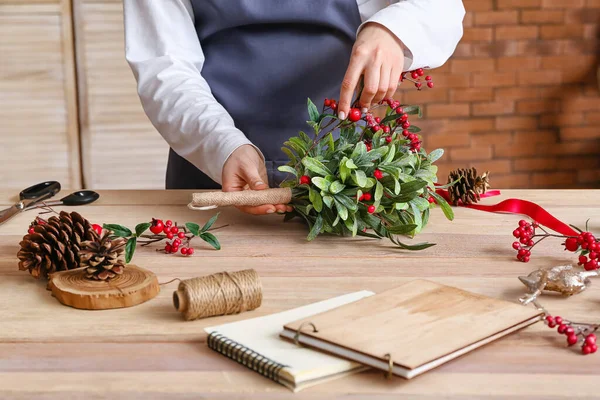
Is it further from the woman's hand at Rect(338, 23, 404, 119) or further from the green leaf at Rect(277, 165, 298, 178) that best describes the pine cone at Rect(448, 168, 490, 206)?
the green leaf at Rect(277, 165, 298, 178)

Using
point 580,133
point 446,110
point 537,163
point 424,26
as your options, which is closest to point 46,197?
point 424,26

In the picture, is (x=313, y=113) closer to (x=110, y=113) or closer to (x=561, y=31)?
(x=110, y=113)

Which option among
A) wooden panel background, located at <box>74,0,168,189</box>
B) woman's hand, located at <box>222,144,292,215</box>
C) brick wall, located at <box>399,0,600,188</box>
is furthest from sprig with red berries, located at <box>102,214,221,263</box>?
brick wall, located at <box>399,0,600,188</box>

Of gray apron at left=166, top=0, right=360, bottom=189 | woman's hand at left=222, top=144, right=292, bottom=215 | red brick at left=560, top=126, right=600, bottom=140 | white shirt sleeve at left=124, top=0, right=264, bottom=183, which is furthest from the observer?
red brick at left=560, top=126, right=600, bottom=140

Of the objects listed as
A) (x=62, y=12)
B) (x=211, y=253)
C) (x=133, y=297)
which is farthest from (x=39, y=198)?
(x=62, y=12)

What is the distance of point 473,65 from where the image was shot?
3.30 metres

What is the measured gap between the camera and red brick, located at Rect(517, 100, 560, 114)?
338 cm

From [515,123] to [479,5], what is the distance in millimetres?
601

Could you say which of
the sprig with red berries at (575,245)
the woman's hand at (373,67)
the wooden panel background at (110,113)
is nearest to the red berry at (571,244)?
the sprig with red berries at (575,245)

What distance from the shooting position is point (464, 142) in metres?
3.39

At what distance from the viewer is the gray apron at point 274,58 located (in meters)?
1.44

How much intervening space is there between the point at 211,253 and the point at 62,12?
2.24 meters

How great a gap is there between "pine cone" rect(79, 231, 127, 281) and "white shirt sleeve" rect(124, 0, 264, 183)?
39cm

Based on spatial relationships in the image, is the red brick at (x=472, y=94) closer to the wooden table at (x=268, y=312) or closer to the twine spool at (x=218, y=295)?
the wooden table at (x=268, y=312)
